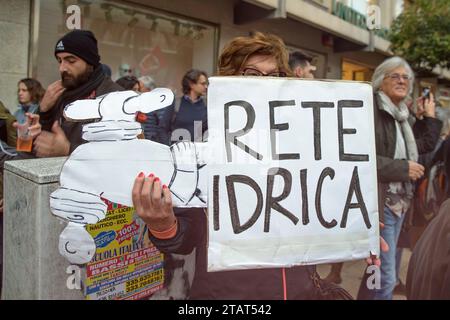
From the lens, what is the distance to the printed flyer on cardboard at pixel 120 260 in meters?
1.53

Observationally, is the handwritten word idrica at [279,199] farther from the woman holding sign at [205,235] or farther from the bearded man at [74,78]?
the bearded man at [74,78]

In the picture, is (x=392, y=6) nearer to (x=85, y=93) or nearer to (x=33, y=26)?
(x=33, y=26)

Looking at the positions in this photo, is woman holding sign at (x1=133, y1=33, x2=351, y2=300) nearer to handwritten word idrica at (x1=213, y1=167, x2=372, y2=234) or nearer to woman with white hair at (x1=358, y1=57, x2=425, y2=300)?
handwritten word idrica at (x1=213, y1=167, x2=372, y2=234)

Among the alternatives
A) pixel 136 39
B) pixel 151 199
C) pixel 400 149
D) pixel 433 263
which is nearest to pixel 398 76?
pixel 400 149

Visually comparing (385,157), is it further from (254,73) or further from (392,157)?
(254,73)

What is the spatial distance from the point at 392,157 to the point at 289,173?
1.54 metres

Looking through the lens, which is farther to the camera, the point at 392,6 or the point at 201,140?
the point at 392,6

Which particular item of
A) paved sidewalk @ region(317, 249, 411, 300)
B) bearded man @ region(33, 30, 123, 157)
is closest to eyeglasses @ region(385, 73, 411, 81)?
paved sidewalk @ region(317, 249, 411, 300)

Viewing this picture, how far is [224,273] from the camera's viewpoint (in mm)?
1448

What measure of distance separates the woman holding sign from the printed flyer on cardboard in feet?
0.80

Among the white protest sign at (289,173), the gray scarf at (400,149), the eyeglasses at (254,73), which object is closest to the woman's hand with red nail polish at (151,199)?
the white protest sign at (289,173)

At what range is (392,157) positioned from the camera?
8.71 feet

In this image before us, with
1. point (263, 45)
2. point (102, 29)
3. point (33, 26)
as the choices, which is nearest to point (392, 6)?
point (102, 29)
